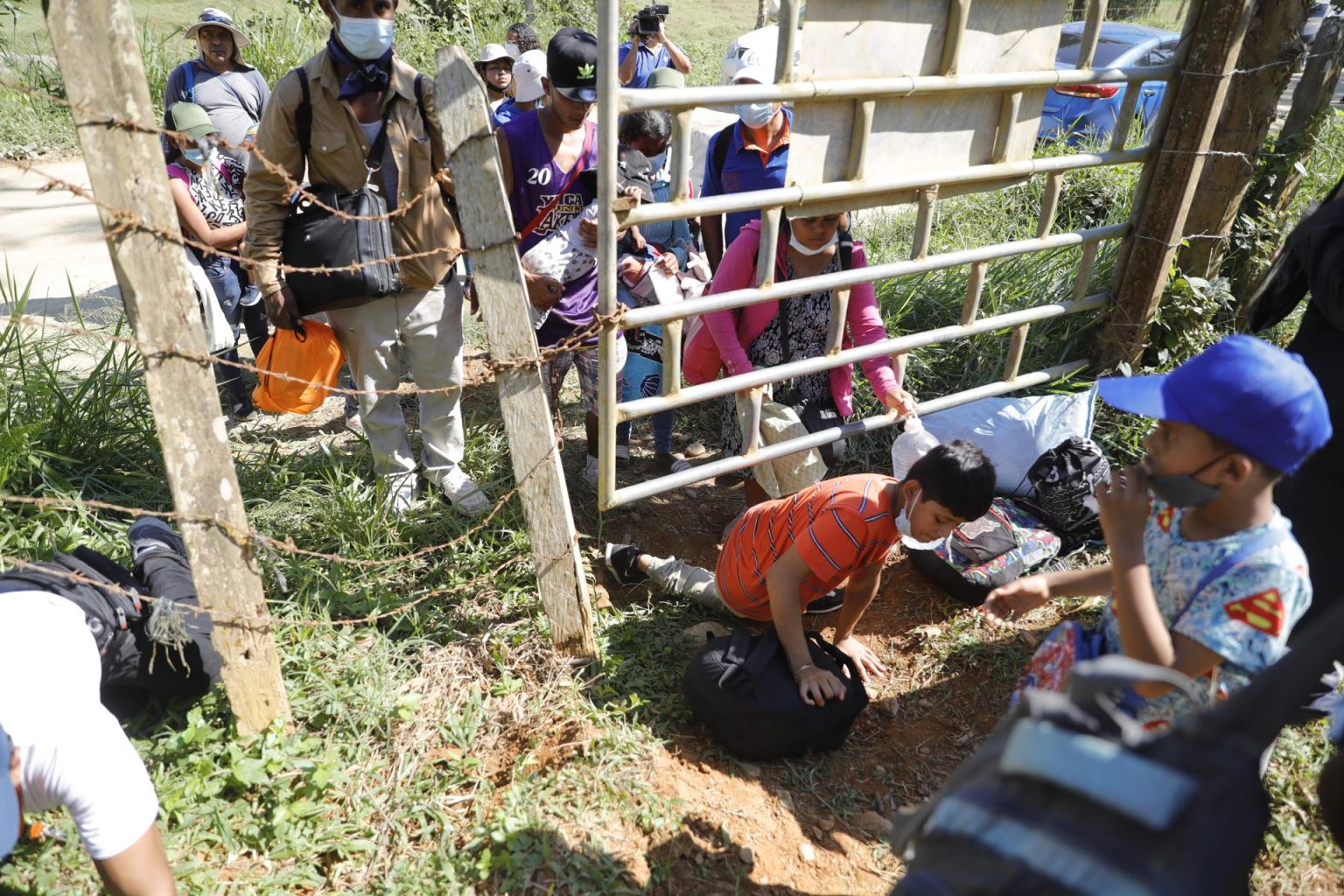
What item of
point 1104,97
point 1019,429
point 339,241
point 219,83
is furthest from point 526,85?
point 1104,97

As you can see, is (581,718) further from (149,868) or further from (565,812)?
(149,868)

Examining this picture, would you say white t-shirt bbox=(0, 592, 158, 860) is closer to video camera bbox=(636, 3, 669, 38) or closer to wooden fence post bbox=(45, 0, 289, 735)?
wooden fence post bbox=(45, 0, 289, 735)

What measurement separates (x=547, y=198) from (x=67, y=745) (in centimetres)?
244

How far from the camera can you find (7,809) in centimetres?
156

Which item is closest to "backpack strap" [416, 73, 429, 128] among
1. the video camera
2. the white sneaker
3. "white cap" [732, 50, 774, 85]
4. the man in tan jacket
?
the man in tan jacket

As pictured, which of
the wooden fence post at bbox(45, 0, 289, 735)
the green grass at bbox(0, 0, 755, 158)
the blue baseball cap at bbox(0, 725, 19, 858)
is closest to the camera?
the blue baseball cap at bbox(0, 725, 19, 858)

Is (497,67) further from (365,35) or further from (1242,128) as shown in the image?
(1242,128)

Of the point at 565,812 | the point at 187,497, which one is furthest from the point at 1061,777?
the point at 187,497

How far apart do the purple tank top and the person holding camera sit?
2146 mm

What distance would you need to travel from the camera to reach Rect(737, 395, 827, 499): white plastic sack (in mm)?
3123

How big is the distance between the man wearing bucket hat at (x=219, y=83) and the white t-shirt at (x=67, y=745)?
370 cm

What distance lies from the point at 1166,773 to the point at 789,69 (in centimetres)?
212

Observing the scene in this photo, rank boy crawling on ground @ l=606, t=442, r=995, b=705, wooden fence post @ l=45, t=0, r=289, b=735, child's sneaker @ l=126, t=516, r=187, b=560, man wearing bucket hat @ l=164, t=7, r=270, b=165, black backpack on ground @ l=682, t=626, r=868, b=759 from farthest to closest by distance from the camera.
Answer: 1. man wearing bucket hat @ l=164, t=7, r=270, b=165
2. child's sneaker @ l=126, t=516, r=187, b=560
3. black backpack on ground @ l=682, t=626, r=868, b=759
4. boy crawling on ground @ l=606, t=442, r=995, b=705
5. wooden fence post @ l=45, t=0, r=289, b=735

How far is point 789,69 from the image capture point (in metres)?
2.53
